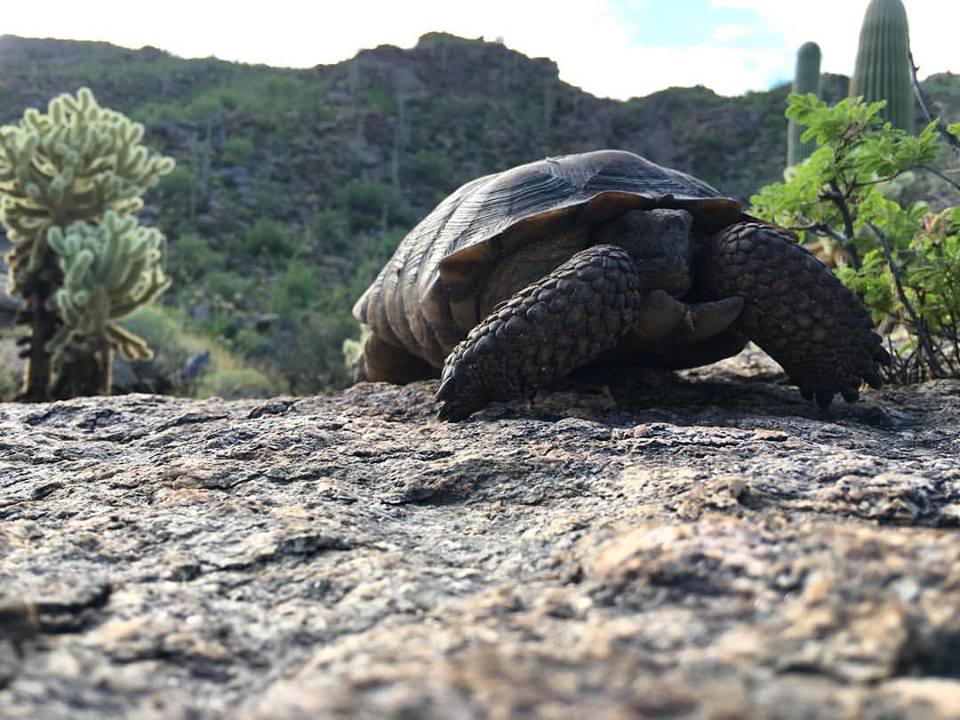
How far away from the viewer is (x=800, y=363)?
231cm

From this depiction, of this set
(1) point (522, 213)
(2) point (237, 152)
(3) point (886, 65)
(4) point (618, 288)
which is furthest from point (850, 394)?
(2) point (237, 152)

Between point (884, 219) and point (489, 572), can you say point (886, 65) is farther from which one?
point (489, 572)

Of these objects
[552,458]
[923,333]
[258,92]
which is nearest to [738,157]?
[258,92]

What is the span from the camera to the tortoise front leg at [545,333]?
2.04m

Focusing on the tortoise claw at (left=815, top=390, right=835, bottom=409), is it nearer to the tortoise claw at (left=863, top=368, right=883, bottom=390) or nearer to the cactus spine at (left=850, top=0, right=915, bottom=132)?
the tortoise claw at (left=863, top=368, right=883, bottom=390)

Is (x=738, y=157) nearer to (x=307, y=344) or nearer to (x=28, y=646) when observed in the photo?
(x=307, y=344)

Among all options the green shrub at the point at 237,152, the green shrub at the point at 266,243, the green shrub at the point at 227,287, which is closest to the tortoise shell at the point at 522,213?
the green shrub at the point at 227,287

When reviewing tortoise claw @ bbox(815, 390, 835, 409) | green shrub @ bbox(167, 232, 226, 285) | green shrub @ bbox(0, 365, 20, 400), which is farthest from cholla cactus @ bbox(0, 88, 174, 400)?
green shrub @ bbox(167, 232, 226, 285)

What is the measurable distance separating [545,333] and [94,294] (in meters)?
5.09

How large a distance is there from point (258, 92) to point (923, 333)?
95.8 feet

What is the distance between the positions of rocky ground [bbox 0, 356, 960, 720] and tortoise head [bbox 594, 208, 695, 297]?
1.57 ft

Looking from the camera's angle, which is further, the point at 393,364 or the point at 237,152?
the point at 237,152

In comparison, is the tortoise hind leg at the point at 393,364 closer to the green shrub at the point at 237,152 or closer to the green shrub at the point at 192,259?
the green shrub at the point at 192,259

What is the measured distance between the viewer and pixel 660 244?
7.62 ft
